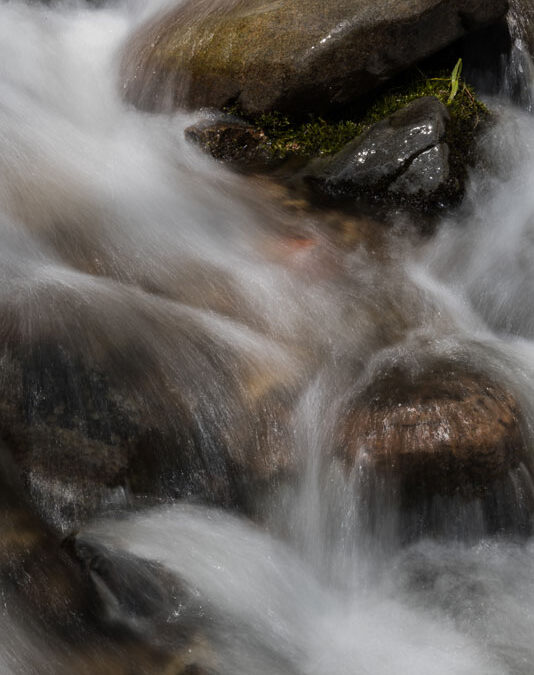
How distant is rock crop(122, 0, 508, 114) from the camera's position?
19.7 ft

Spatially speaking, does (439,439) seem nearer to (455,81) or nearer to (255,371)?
(255,371)

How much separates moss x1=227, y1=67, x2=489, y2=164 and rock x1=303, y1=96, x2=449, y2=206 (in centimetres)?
23

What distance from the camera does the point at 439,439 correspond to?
3840 mm

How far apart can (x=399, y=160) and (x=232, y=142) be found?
1278mm

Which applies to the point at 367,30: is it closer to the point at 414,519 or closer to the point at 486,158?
the point at 486,158

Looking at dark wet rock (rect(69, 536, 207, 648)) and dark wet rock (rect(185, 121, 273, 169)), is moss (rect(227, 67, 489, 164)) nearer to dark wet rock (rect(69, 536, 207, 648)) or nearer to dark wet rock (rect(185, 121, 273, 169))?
dark wet rock (rect(185, 121, 273, 169))

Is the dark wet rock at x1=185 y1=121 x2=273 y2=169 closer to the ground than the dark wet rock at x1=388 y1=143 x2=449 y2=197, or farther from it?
closer to the ground

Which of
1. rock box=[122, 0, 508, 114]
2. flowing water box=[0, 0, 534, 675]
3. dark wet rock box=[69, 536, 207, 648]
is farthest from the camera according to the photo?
rock box=[122, 0, 508, 114]

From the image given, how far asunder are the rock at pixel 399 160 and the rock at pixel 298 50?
1.78 feet

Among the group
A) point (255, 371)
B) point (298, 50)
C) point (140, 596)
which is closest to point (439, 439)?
point (255, 371)

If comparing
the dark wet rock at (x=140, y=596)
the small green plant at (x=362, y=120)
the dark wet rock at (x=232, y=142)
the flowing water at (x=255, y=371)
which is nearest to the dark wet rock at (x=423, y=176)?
the flowing water at (x=255, y=371)

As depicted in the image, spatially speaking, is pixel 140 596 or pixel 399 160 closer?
pixel 140 596

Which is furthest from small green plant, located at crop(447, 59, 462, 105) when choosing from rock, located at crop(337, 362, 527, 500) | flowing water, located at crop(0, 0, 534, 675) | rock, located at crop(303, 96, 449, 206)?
rock, located at crop(337, 362, 527, 500)

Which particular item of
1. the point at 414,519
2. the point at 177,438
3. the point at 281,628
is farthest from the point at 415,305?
the point at 281,628
